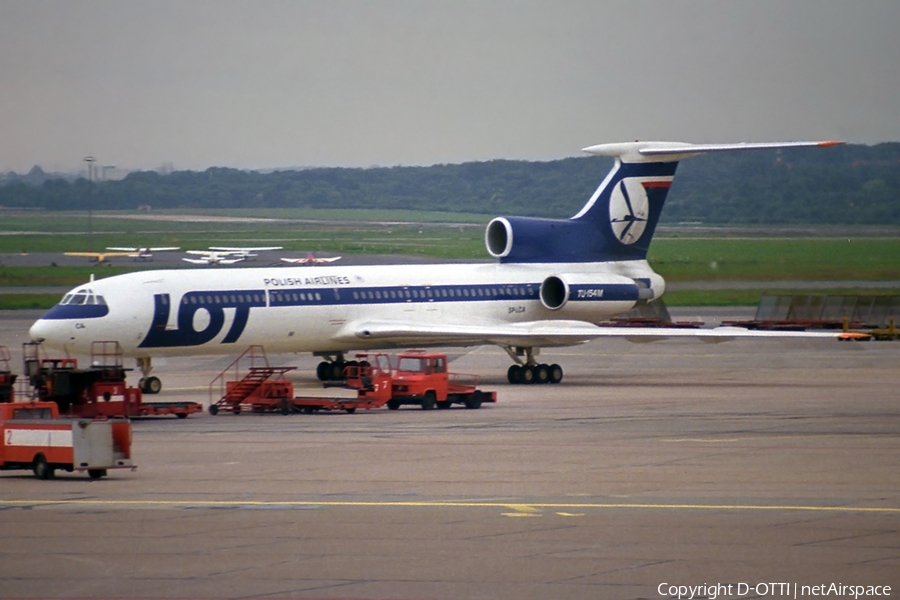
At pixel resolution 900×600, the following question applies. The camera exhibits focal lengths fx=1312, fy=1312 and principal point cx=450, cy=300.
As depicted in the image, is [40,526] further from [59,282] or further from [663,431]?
[59,282]

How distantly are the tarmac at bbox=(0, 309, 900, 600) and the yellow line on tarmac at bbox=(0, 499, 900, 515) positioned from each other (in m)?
0.05

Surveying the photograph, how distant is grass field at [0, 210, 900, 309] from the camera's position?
54.5 m

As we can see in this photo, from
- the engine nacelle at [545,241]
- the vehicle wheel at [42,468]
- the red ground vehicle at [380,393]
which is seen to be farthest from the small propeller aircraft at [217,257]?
the vehicle wheel at [42,468]

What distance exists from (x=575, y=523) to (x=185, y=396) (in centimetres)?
1857

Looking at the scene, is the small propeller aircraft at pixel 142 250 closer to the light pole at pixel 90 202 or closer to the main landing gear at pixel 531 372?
the light pole at pixel 90 202

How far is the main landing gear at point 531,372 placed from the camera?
34625 mm

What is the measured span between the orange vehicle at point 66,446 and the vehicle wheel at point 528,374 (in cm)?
1736

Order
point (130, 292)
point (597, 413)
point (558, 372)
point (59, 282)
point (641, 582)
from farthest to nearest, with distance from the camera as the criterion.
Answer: point (59, 282), point (558, 372), point (130, 292), point (597, 413), point (641, 582)

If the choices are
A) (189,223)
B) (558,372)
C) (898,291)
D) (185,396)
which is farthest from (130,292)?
(189,223)

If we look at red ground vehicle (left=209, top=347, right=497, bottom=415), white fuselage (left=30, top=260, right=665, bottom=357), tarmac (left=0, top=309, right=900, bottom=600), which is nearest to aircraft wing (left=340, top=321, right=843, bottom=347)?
white fuselage (left=30, top=260, right=665, bottom=357)

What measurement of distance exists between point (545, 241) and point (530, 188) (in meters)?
37.0

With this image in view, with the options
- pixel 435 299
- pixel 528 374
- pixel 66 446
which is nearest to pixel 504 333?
pixel 528 374

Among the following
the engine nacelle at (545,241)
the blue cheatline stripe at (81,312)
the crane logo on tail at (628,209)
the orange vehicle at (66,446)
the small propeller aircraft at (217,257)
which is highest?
the small propeller aircraft at (217,257)

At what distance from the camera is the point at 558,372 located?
114 feet
